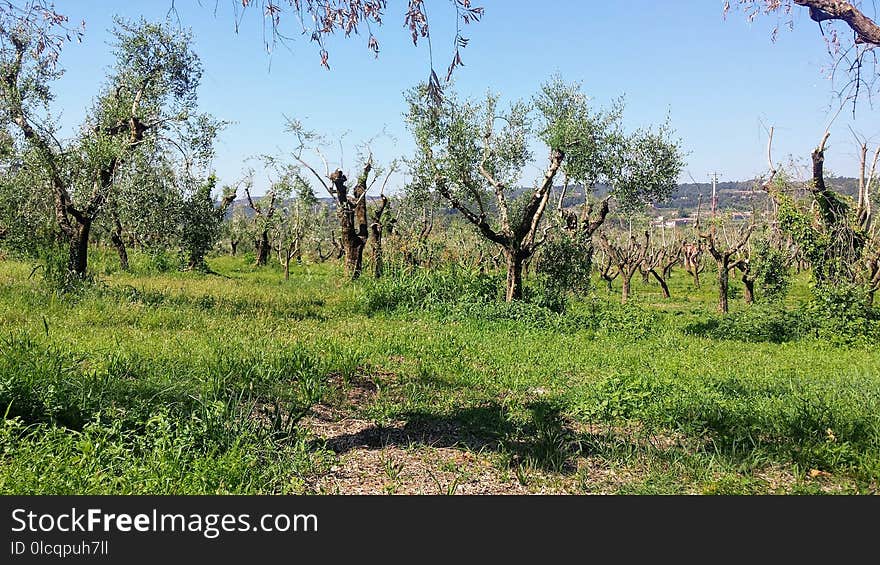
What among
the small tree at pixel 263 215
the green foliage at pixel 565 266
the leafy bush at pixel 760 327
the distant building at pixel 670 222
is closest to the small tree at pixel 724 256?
the leafy bush at pixel 760 327

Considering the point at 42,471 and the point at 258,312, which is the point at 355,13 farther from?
the point at 258,312

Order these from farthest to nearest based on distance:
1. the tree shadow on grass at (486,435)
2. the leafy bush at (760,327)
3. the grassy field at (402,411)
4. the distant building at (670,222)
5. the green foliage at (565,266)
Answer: the distant building at (670,222)
the green foliage at (565,266)
the leafy bush at (760,327)
the tree shadow on grass at (486,435)
the grassy field at (402,411)

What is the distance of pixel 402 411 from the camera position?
680 centimetres

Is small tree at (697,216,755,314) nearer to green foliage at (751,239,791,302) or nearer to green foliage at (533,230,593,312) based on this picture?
green foliage at (751,239,791,302)

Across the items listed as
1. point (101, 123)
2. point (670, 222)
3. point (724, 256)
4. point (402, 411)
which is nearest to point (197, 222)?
point (101, 123)

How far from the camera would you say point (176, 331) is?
1075 centimetres

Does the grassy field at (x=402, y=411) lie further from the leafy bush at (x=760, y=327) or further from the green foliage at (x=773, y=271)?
the green foliage at (x=773, y=271)

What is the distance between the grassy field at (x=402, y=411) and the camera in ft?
15.7

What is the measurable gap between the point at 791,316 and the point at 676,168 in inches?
187

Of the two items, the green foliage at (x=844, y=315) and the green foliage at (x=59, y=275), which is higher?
the green foliage at (x=59, y=275)

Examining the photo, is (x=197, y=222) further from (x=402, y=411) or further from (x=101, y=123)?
(x=402, y=411)

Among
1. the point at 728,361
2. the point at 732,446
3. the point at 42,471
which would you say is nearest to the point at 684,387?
the point at 732,446

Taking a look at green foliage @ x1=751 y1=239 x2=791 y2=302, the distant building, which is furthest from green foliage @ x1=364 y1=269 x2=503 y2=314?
the distant building

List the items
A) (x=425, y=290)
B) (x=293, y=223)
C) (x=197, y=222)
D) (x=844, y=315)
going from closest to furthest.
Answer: (x=844, y=315), (x=425, y=290), (x=197, y=222), (x=293, y=223)
